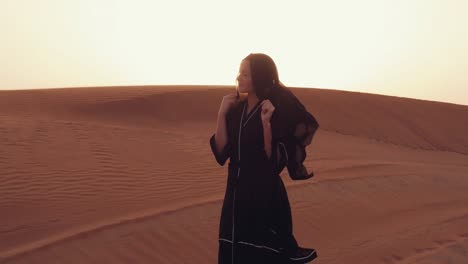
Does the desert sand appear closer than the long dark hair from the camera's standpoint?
No

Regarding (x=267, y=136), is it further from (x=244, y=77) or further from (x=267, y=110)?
(x=244, y=77)

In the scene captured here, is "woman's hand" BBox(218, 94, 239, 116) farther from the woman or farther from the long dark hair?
the long dark hair

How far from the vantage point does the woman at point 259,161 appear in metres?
4.22

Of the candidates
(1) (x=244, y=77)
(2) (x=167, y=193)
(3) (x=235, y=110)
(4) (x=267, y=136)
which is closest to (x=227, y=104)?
(3) (x=235, y=110)

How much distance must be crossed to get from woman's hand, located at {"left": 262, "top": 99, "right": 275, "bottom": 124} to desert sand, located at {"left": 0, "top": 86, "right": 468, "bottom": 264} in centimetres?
392

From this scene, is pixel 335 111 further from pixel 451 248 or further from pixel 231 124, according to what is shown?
pixel 231 124

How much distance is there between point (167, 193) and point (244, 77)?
7.41 metres

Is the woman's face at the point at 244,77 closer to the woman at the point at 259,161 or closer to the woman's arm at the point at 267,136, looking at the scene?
the woman at the point at 259,161

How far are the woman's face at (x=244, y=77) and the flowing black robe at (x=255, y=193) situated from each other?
0.14 meters

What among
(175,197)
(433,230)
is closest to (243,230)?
(433,230)

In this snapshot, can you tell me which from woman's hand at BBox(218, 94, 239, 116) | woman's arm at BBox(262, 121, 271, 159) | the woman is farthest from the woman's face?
woman's arm at BBox(262, 121, 271, 159)

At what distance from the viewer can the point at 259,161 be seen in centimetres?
428

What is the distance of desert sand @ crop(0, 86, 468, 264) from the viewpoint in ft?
26.5

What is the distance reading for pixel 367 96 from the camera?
103 ft
